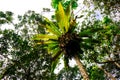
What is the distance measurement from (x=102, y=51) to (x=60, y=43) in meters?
11.7

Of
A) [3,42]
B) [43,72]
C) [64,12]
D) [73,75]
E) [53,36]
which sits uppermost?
[64,12]

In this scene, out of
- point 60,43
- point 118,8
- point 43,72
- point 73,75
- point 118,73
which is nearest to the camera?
point 60,43

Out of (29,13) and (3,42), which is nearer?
(3,42)

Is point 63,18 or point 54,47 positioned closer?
point 63,18

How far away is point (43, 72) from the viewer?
83.6ft

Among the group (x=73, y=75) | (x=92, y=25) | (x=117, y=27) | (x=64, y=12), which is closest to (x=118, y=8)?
(x=117, y=27)

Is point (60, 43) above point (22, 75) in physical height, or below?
above

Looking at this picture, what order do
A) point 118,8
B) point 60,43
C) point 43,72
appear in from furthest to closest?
point 43,72, point 118,8, point 60,43

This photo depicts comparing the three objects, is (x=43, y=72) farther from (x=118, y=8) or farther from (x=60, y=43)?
(x=60, y=43)

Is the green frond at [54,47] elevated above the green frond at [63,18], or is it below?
below

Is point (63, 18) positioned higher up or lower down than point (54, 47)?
higher up

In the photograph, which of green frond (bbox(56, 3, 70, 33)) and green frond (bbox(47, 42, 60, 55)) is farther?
green frond (bbox(47, 42, 60, 55))

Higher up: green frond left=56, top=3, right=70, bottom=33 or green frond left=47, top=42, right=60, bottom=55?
green frond left=56, top=3, right=70, bottom=33

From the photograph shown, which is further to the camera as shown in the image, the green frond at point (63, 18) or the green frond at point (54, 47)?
the green frond at point (54, 47)
